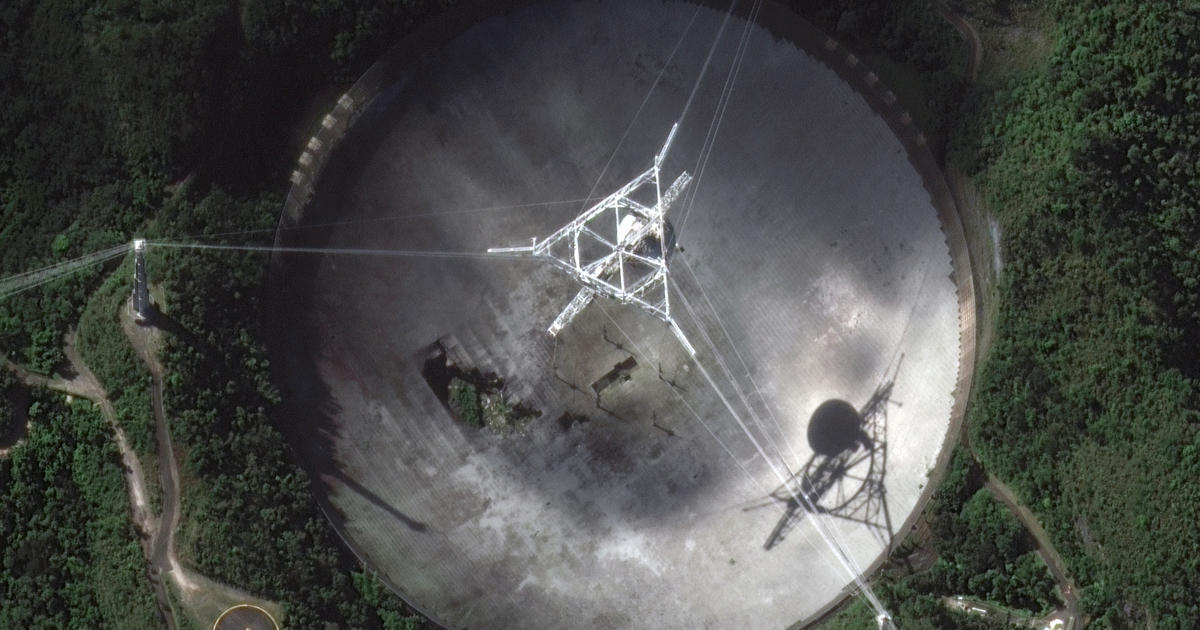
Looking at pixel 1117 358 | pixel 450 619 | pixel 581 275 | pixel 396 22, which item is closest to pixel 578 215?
pixel 581 275

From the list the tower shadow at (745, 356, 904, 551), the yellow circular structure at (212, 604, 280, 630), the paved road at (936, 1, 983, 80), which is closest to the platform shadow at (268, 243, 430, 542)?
the yellow circular structure at (212, 604, 280, 630)

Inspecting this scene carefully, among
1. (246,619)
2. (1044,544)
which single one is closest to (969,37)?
(1044,544)

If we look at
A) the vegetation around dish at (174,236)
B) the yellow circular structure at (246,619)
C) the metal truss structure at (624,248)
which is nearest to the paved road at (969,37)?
the metal truss structure at (624,248)

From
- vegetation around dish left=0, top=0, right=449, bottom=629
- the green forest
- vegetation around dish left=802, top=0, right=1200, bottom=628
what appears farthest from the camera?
vegetation around dish left=802, top=0, right=1200, bottom=628

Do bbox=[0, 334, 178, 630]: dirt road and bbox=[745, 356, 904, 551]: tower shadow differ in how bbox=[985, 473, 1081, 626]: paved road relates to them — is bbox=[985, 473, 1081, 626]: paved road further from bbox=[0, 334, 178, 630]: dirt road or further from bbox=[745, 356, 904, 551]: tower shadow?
bbox=[0, 334, 178, 630]: dirt road

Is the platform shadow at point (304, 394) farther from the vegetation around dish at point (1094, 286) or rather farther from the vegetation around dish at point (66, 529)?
the vegetation around dish at point (1094, 286)

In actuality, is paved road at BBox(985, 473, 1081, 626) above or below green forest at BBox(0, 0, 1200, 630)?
below

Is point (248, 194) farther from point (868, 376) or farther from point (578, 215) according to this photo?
point (868, 376)
